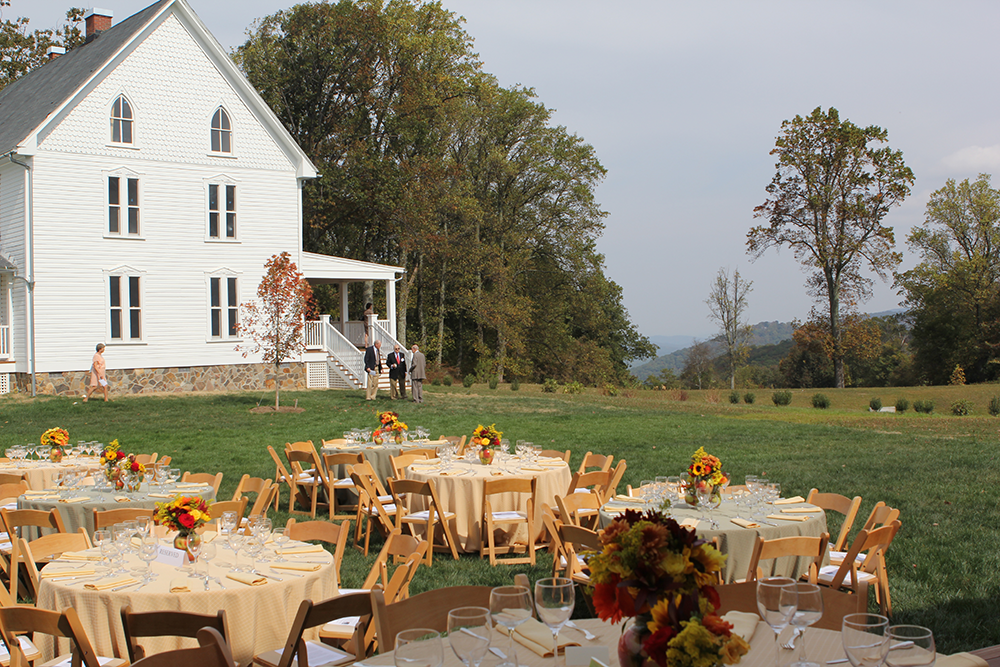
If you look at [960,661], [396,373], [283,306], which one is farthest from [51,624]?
[396,373]

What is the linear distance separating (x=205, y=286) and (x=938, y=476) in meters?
22.4

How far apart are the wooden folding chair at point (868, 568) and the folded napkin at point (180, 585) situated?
4414 millimetres

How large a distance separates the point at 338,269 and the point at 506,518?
22808mm

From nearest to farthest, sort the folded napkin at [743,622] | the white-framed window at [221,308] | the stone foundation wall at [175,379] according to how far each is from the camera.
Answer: the folded napkin at [743,622], the stone foundation wall at [175,379], the white-framed window at [221,308]

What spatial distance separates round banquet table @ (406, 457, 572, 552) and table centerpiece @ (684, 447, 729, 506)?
6.81 ft

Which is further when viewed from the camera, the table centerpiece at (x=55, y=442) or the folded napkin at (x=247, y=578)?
the table centerpiece at (x=55, y=442)

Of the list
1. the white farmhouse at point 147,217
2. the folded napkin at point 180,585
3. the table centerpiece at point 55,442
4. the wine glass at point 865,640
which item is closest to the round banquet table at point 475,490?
the folded napkin at point 180,585

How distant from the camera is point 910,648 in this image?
2564 mm

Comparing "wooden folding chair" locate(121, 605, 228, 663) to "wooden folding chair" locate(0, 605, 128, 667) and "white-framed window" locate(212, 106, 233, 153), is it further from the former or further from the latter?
"white-framed window" locate(212, 106, 233, 153)

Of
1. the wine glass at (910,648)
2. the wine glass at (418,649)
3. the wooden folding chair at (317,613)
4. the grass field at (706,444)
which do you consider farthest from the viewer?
the grass field at (706,444)

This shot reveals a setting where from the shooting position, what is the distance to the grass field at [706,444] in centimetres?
780

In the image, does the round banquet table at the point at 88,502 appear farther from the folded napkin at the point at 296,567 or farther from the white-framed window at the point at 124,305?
the white-framed window at the point at 124,305

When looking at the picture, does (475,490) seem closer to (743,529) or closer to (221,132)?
(743,529)

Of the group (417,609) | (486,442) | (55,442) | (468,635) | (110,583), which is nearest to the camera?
(468,635)
